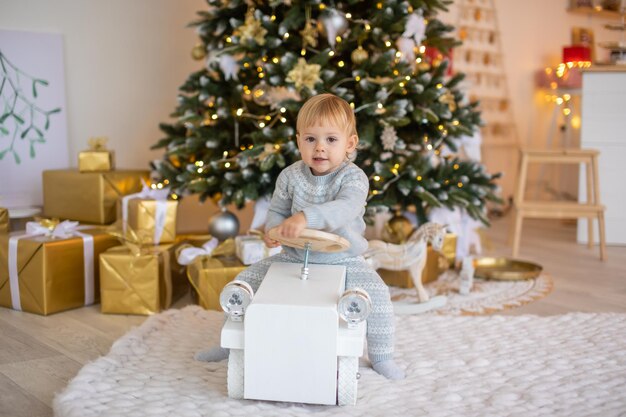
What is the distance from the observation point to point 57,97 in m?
2.84

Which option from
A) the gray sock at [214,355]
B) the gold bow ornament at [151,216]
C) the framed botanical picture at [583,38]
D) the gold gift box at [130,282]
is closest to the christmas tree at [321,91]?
the gold bow ornament at [151,216]

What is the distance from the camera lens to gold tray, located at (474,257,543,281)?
2.68m

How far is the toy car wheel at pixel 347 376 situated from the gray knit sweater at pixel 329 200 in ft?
1.03

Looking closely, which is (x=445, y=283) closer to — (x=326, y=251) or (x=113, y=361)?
(x=326, y=251)

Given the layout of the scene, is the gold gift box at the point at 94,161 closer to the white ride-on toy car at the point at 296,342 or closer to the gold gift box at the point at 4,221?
the gold gift box at the point at 4,221

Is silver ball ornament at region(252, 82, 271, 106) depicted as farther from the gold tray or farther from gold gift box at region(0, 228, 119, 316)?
the gold tray

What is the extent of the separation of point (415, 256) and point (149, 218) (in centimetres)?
94

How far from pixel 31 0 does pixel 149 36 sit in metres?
0.56

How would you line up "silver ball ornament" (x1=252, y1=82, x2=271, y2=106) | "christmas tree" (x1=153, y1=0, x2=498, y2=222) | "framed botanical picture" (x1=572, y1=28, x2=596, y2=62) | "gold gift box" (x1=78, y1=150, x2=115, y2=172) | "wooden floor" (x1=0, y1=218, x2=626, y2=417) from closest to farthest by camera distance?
"wooden floor" (x1=0, y1=218, x2=626, y2=417), "christmas tree" (x1=153, y1=0, x2=498, y2=222), "silver ball ornament" (x1=252, y1=82, x2=271, y2=106), "gold gift box" (x1=78, y1=150, x2=115, y2=172), "framed botanical picture" (x1=572, y1=28, x2=596, y2=62)

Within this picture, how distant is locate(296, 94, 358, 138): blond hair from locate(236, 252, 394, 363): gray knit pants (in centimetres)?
34

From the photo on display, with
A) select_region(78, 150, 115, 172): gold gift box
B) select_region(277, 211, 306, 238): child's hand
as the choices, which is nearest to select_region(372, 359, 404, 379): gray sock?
select_region(277, 211, 306, 238): child's hand

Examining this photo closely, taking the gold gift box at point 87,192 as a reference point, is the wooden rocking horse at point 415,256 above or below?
below

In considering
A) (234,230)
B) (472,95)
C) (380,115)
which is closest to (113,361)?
(234,230)

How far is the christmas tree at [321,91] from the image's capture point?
238cm
